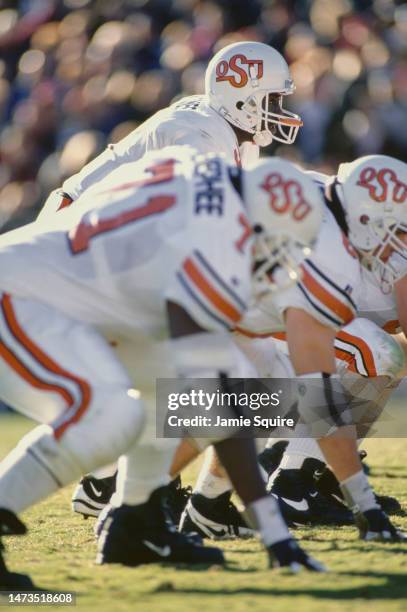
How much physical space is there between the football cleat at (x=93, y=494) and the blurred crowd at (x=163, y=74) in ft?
16.8

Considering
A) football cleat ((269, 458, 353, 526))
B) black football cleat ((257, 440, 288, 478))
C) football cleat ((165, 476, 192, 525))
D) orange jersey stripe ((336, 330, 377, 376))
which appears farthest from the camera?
black football cleat ((257, 440, 288, 478))

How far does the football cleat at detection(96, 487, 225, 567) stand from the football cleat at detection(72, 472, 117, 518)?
1.15 meters

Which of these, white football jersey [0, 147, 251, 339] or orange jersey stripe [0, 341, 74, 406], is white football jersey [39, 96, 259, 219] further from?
orange jersey stripe [0, 341, 74, 406]

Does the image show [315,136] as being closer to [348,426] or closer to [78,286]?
[348,426]

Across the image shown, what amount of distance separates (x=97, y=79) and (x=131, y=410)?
805cm

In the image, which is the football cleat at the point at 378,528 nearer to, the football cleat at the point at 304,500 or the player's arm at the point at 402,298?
the football cleat at the point at 304,500

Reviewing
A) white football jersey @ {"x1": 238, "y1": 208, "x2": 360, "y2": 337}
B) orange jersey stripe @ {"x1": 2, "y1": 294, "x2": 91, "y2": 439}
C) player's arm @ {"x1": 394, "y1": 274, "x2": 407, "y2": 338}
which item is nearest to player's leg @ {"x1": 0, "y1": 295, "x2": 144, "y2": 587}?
orange jersey stripe @ {"x1": 2, "y1": 294, "x2": 91, "y2": 439}

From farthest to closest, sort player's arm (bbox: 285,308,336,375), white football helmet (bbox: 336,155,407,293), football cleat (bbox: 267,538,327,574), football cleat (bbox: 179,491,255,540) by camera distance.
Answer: football cleat (bbox: 179,491,255,540), white football helmet (bbox: 336,155,407,293), player's arm (bbox: 285,308,336,375), football cleat (bbox: 267,538,327,574)

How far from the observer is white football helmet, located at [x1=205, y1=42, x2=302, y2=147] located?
231 inches

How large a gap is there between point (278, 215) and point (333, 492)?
6.82ft

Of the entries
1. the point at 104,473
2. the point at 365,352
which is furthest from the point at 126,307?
the point at 365,352

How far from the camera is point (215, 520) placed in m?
4.75

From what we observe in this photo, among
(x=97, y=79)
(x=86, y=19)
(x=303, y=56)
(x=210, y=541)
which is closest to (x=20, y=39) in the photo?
(x=86, y=19)

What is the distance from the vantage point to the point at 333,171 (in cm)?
981
